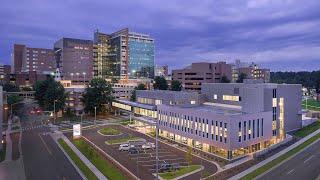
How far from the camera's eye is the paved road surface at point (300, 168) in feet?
171

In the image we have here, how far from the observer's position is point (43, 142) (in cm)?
8081

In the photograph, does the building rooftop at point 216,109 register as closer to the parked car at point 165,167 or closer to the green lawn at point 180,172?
the green lawn at point 180,172

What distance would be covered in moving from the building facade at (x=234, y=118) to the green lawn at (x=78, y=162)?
2691 centimetres

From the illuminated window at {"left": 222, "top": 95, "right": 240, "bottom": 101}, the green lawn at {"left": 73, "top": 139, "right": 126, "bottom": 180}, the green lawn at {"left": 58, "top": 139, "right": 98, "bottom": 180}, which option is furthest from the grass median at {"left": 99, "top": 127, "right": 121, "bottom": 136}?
the illuminated window at {"left": 222, "top": 95, "right": 240, "bottom": 101}

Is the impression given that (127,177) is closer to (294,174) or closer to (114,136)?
(294,174)

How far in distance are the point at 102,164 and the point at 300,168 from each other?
124 feet

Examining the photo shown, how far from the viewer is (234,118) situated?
63938 mm

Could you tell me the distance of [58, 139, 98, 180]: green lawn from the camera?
52.9 meters

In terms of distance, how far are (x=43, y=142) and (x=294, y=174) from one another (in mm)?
61183

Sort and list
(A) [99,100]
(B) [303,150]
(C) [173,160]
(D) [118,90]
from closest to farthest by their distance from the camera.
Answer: (C) [173,160], (B) [303,150], (A) [99,100], (D) [118,90]

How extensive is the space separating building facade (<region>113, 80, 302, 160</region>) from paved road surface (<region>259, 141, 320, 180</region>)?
9626 millimetres

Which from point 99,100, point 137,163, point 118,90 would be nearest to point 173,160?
point 137,163

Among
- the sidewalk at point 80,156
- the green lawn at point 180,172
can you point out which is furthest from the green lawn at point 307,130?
the sidewalk at point 80,156

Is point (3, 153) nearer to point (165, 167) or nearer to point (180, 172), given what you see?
point (165, 167)
